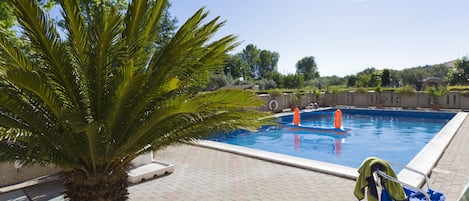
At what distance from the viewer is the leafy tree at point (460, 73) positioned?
39.0 meters

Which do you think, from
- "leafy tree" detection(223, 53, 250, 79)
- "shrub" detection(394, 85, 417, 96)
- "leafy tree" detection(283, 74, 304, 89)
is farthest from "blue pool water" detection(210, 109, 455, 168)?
"leafy tree" detection(223, 53, 250, 79)

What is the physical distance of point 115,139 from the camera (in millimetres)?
3445

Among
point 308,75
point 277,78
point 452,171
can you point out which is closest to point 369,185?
point 452,171

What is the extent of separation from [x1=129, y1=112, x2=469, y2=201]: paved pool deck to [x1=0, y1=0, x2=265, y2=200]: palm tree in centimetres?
178

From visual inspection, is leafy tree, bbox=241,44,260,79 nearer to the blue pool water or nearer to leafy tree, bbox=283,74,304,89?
leafy tree, bbox=283,74,304,89

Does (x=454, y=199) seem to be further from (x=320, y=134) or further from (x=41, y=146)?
(x=320, y=134)

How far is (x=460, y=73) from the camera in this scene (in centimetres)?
3966

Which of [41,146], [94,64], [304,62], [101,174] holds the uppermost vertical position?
[304,62]

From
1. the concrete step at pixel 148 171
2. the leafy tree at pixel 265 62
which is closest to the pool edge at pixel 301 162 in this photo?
the concrete step at pixel 148 171

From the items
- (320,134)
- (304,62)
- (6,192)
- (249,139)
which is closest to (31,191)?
(6,192)

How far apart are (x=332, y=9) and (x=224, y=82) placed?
105 ft

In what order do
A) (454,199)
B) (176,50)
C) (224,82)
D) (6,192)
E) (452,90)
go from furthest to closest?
1. (224,82)
2. (452,90)
3. (6,192)
4. (454,199)
5. (176,50)

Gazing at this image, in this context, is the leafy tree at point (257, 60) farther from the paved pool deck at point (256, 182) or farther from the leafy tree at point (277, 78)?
the paved pool deck at point (256, 182)

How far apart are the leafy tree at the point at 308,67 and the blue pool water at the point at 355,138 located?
6926 cm
